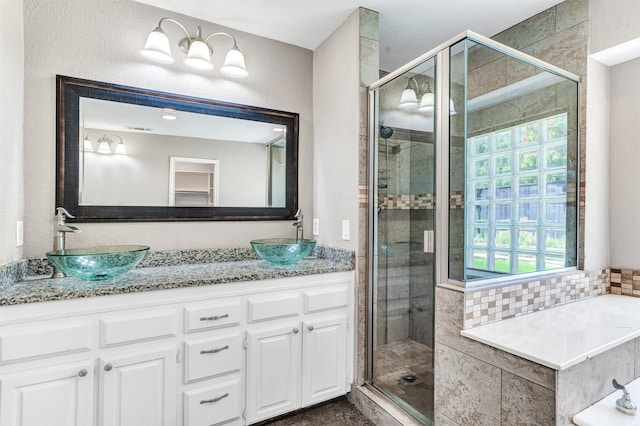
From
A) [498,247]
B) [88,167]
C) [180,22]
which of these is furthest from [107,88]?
[498,247]

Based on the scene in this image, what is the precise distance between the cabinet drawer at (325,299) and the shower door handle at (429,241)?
59 cm

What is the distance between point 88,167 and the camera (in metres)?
1.90

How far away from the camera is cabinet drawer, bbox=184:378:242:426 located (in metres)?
1.64

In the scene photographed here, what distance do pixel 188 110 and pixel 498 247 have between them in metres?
2.17

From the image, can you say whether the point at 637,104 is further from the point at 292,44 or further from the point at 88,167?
the point at 88,167

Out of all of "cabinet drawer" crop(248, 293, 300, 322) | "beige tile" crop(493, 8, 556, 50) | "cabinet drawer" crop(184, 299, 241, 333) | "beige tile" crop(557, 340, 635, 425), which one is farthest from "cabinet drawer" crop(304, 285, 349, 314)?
"beige tile" crop(493, 8, 556, 50)

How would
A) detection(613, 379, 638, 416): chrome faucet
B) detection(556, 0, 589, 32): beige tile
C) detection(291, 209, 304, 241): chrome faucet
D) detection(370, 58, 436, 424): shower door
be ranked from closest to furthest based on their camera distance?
detection(613, 379, 638, 416): chrome faucet → detection(370, 58, 436, 424): shower door → detection(556, 0, 589, 32): beige tile → detection(291, 209, 304, 241): chrome faucet

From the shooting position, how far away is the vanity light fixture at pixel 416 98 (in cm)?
177

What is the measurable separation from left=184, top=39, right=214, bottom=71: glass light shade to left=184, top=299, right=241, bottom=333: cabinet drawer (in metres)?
1.50

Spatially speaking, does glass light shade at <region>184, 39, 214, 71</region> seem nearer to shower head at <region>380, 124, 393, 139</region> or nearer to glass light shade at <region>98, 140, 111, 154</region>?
glass light shade at <region>98, 140, 111, 154</region>

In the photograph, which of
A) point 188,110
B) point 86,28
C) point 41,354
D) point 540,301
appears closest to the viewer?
point 41,354

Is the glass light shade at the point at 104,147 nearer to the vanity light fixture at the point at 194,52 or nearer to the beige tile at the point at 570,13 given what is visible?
the vanity light fixture at the point at 194,52

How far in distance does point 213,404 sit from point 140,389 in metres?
0.38

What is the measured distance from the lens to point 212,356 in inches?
66.3
